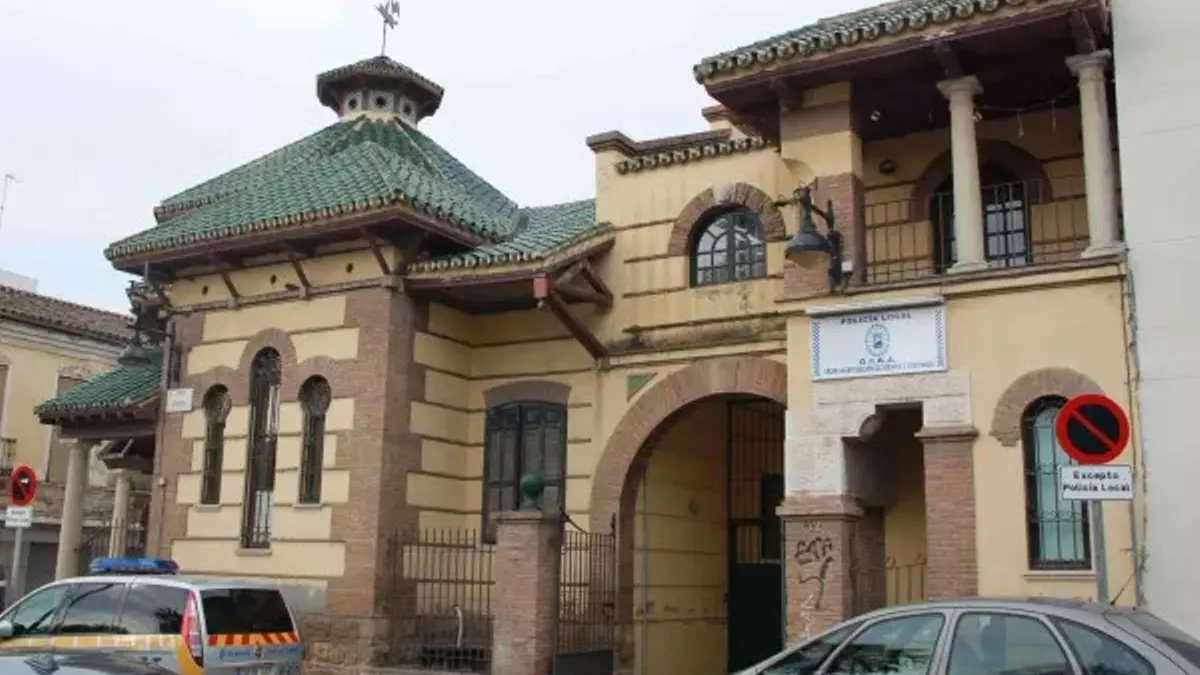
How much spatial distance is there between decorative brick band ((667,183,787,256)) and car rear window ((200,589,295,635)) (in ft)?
22.0

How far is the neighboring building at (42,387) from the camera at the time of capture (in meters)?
29.7

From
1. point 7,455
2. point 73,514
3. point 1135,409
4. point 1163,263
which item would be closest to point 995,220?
point 1163,263

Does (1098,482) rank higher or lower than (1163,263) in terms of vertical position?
lower

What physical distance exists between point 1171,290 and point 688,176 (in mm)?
6484

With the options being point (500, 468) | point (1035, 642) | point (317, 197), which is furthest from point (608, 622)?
point (1035, 642)

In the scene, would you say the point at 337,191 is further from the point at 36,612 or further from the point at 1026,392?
the point at 1026,392

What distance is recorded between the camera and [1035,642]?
7023 millimetres

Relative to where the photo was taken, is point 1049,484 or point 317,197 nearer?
→ point 1049,484

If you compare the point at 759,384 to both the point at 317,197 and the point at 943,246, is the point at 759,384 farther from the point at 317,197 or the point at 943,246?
the point at 317,197

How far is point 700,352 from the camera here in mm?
15352

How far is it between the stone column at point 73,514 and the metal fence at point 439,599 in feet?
23.6

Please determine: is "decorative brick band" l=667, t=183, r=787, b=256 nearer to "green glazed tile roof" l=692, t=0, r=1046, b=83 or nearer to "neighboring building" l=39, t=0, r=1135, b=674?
"neighboring building" l=39, t=0, r=1135, b=674

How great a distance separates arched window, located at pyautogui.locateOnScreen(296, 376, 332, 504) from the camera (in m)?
16.5

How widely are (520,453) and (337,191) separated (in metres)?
4.40
